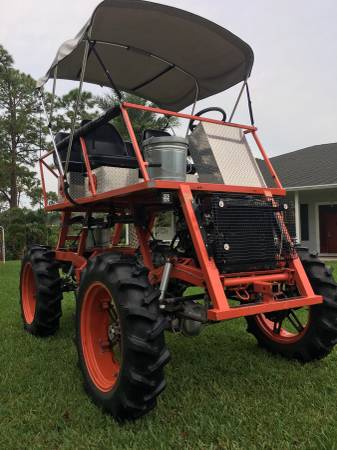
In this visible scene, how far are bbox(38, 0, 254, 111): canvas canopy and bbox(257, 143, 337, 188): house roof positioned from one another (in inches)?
399

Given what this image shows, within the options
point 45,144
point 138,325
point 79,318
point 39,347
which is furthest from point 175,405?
point 45,144

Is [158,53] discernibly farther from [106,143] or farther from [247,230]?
[247,230]

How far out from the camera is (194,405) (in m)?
3.04

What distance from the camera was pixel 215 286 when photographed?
9.55 ft

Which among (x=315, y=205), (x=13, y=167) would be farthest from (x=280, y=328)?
(x=13, y=167)

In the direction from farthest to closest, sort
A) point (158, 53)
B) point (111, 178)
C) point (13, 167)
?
point (13, 167) < point (158, 53) < point (111, 178)

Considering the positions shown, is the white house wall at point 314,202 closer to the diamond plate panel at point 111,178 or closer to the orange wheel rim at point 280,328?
the orange wheel rim at point 280,328

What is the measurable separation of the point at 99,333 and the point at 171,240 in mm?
1077

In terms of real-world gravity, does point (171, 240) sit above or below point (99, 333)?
above

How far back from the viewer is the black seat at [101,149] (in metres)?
4.54

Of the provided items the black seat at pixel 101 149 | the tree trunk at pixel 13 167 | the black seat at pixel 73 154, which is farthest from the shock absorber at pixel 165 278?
the tree trunk at pixel 13 167

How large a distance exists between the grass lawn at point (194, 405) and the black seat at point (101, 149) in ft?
6.53

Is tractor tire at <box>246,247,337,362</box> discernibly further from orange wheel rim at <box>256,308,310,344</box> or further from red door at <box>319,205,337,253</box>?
red door at <box>319,205,337,253</box>

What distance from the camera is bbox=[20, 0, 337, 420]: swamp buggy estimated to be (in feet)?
9.52
